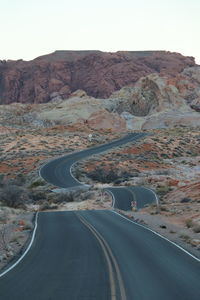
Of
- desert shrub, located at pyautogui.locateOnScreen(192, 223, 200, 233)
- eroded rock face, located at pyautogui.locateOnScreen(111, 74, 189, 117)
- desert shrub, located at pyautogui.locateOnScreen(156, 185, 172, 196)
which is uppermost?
eroded rock face, located at pyautogui.locateOnScreen(111, 74, 189, 117)

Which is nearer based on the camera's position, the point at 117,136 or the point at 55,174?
the point at 55,174

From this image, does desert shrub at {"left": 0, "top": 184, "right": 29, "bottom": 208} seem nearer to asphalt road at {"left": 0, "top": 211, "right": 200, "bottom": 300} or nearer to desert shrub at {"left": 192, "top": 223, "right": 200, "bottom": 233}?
asphalt road at {"left": 0, "top": 211, "right": 200, "bottom": 300}

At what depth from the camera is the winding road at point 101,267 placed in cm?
1085

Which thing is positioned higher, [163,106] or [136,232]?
[163,106]

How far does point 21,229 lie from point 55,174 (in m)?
34.3

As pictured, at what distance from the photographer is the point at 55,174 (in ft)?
190

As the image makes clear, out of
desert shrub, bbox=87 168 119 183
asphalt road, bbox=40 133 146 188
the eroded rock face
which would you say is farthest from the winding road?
the eroded rock face

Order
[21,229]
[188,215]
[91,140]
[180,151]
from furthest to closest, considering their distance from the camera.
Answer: [91,140], [180,151], [188,215], [21,229]

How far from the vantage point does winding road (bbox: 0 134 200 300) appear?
35.6ft

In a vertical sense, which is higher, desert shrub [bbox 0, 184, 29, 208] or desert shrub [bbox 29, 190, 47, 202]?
desert shrub [bbox 0, 184, 29, 208]

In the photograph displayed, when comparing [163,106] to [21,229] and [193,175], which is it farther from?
[21,229]

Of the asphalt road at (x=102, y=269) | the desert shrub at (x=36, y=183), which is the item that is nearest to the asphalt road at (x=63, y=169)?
the desert shrub at (x=36, y=183)

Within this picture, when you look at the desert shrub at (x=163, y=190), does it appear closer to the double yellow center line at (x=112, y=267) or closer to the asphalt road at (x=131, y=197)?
the asphalt road at (x=131, y=197)

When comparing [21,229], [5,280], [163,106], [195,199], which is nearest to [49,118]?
[163,106]
